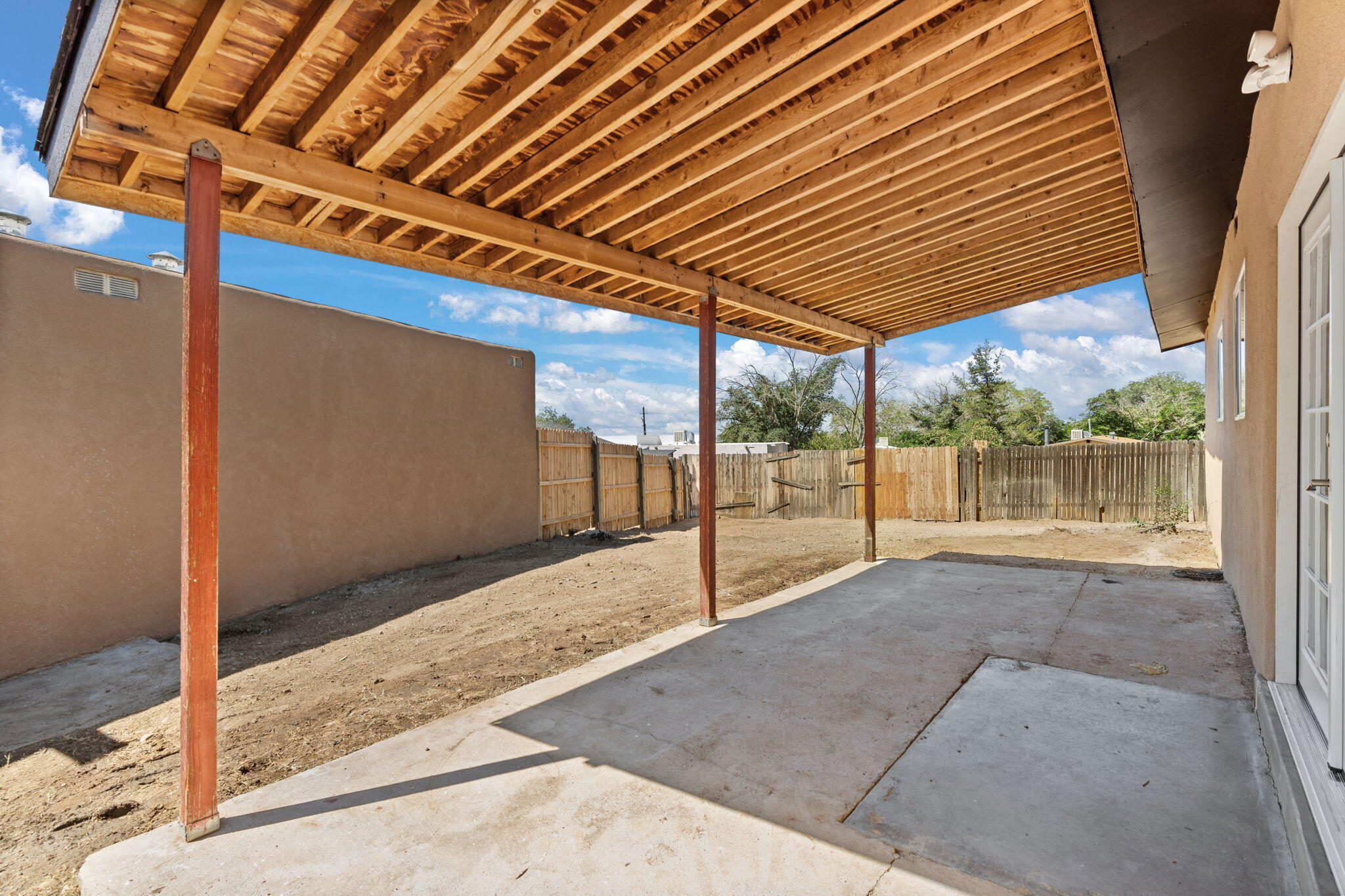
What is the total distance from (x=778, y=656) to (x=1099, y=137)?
3.50 meters

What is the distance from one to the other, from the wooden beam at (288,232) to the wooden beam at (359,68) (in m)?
0.72

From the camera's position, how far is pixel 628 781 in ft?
8.25

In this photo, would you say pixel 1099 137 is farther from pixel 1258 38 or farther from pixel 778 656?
pixel 778 656

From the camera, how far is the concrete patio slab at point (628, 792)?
6.41 feet

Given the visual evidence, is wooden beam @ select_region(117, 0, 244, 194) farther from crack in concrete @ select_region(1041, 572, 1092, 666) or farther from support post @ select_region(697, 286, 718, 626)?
crack in concrete @ select_region(1041, 572, 1092, 666)

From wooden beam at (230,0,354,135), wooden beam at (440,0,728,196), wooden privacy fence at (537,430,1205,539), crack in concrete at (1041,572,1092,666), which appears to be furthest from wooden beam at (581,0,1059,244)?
wooden privacy fence at (537,430,1205,539)

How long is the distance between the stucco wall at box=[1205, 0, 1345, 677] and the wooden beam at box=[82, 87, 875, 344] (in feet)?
10.8

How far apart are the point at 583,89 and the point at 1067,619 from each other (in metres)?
4.81

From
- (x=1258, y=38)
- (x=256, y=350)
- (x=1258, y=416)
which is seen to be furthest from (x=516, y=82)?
(x=256, y=350)

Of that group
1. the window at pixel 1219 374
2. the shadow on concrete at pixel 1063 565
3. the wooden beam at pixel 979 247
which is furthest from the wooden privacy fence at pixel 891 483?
the wooden beam at pixel 979 247

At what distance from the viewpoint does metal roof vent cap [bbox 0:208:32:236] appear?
471 centimetres

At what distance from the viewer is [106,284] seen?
5.18 metres

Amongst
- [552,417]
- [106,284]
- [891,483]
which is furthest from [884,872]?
[552,417]

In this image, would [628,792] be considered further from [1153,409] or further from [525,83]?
[1153,409]
